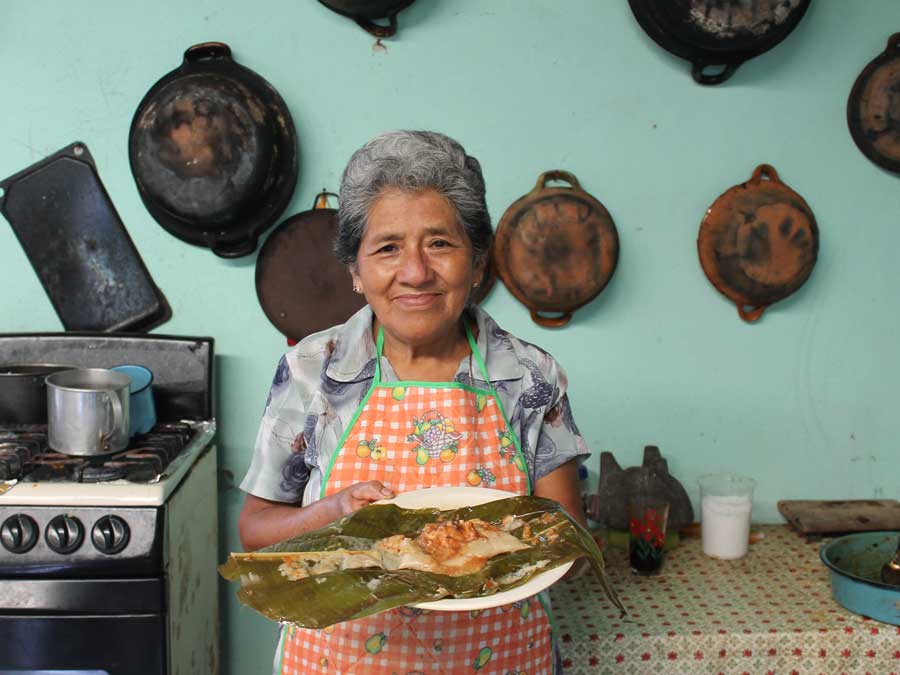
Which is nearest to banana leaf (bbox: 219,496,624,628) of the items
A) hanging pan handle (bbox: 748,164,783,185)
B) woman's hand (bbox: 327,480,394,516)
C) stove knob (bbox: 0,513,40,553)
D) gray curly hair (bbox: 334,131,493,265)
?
woman's hand (bbox: 327,480,394,516)

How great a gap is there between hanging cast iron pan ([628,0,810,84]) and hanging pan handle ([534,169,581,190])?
15.8 inches

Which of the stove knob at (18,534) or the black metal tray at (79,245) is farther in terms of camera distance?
the black metal tray at (79,245)

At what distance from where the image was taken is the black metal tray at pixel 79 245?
85.5 inches

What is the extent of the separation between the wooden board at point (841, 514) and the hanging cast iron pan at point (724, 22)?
3.89ft

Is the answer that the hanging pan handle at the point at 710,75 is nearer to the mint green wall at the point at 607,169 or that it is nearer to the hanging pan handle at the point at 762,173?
the mint green wall at the point at 607,169

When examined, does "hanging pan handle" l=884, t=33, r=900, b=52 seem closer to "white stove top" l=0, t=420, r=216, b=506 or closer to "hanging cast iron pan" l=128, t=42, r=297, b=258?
"hanging cast iron pan" l=128, t=42, r=297, b=258

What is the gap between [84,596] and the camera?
5.49 ft

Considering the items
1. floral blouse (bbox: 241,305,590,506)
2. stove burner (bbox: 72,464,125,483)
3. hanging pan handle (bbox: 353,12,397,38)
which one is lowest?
stove burner (bbox: 72,464,125,483)

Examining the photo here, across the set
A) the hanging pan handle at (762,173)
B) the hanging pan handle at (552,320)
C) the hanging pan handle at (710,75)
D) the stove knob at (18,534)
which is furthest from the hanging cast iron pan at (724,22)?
the stove knob at (18,534)

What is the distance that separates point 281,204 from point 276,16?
1.53 feet

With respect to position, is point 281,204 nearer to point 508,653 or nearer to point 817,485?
point 508,653

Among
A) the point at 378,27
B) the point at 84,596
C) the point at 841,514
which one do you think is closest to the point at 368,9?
the point at 378,27

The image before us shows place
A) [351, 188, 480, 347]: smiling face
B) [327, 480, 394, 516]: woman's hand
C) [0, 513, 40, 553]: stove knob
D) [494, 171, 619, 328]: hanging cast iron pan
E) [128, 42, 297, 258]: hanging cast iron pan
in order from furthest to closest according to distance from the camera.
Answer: [494, 171, 619, 328]: hanging cast iron pan < [128, 42, 297, 258]: hanging cast iron pan < [0, 513, 40, 553]: stove knob < [351, 188, 480, 347]: smiling face < [327, 480, 394, 516]: woman's hand

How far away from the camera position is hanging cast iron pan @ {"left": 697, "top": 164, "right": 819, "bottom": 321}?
7.24ft
